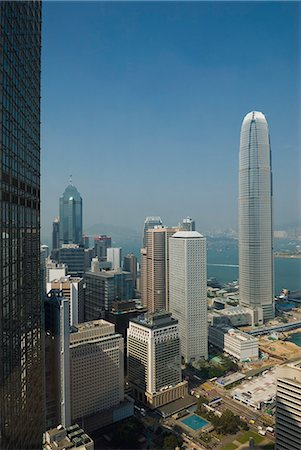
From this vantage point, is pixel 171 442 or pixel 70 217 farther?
pixel 70 217

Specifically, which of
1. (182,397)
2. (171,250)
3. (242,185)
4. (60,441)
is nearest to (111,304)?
(171,250)

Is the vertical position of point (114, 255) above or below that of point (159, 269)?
above

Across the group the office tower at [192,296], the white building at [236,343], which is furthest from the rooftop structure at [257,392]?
the office tower at [192,296]

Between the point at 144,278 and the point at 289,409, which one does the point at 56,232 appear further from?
the point at 289,409

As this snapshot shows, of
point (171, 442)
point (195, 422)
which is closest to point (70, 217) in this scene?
point (195, 422)

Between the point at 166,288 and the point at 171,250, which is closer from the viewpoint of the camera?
the point at 171,250

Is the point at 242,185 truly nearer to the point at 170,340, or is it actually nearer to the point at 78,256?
the point at 78,256

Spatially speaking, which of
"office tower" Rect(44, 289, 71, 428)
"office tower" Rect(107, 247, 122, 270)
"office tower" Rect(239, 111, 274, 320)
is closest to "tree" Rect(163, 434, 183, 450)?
"office tower" Rect(44, 289, 71, 428)
